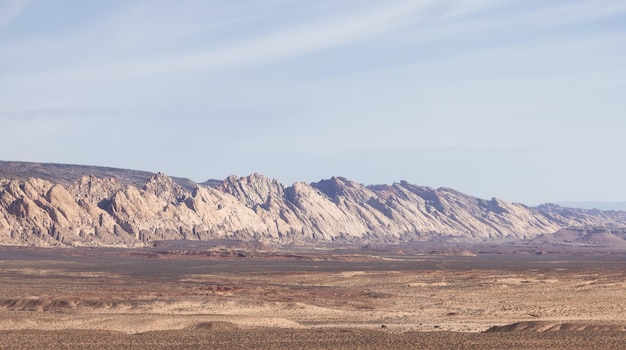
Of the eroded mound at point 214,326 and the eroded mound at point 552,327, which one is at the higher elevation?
the eroded mound at point 552,327

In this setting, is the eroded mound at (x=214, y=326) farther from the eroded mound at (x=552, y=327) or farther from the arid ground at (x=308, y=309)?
the eroded mound at (x=552, y=327)

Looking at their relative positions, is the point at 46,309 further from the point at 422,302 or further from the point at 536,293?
the point at 536,293

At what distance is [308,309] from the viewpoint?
162ft

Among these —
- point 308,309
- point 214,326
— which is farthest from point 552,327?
point 308,309

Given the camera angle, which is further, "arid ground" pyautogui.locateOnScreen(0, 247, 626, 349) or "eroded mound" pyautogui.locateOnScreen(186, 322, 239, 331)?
"eroded mound" pyautogui.locateOnScreen(186, 322, 239, 331)

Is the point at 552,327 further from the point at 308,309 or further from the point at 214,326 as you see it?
the point at 308,309

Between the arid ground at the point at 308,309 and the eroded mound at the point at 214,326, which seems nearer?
the arid ground at the point at 308,309

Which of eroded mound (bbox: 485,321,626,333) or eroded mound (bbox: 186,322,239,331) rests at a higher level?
eroded mound (bbox: 485,321,626,333)

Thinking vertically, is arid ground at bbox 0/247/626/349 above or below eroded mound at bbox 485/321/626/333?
below

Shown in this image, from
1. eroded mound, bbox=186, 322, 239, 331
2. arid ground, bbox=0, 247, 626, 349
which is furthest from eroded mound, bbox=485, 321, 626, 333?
eroded mound, bbox=186, 322, 239, 331

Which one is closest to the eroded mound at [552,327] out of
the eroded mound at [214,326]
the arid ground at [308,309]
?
the arid ground at [308,309]

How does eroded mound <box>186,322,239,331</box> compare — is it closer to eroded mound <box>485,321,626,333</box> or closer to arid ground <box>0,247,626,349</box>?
arid ground <box>0,247,626,349</box>

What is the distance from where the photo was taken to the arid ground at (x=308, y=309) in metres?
34.1

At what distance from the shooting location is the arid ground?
3412cm
